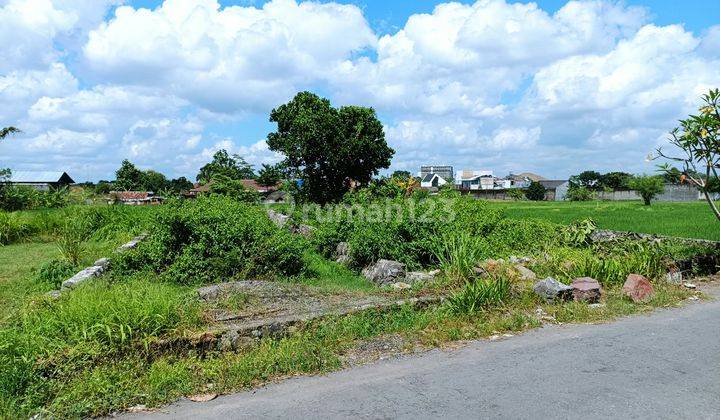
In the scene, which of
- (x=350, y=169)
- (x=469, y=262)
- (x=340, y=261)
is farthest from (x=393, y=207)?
(x=350, y=169)

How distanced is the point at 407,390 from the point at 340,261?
5.98 metres

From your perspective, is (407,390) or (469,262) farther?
(469,262)

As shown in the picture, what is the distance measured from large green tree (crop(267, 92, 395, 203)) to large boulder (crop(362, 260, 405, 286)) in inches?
553

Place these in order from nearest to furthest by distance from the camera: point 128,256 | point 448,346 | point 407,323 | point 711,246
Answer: point 448,346, point 407,323, point 128,256, point 711,246

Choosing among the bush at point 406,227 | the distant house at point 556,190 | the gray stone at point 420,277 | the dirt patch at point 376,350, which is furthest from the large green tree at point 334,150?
the distant house at point 556,190

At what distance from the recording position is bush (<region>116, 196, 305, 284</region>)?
292 inches

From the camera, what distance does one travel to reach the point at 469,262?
22.4 ft

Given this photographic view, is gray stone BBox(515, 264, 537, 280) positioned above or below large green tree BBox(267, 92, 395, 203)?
below

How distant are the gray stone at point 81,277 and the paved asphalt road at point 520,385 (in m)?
3.84

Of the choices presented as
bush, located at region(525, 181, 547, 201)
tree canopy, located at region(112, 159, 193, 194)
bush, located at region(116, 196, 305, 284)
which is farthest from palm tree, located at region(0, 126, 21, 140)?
bush, located at region(525, 181, 547, 201)

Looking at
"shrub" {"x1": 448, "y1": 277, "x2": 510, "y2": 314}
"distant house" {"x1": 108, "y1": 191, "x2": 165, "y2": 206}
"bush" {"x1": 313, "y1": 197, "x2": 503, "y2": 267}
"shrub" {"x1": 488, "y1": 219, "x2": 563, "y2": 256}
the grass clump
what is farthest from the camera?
"distant house" {"x1": 108, "y1": 191, "x2": 165, "y2": 206}

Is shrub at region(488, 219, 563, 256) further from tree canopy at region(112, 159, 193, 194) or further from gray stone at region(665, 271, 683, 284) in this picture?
tree canopy at region(112, 159, 193, 194)

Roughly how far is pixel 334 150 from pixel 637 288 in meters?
16.5

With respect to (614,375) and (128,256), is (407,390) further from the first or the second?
(128,256)
